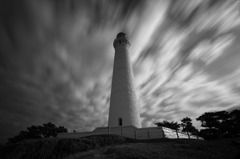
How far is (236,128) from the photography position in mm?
26109

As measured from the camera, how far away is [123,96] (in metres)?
20.6

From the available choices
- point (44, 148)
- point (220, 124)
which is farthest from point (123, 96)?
point (220, 124)

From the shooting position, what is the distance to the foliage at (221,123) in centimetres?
2653

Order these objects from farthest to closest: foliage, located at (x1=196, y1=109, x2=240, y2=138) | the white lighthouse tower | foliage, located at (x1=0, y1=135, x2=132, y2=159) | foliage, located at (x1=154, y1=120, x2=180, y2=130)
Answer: foliage, located at (x1=154, y1=120, x2=180, y2=130) < foliage, located at (x1=196, y1=109, x2=240, y2=138) < the white lighthouse tower < foliage, located at (x1=0, y1=135, x2=132, y2=159)

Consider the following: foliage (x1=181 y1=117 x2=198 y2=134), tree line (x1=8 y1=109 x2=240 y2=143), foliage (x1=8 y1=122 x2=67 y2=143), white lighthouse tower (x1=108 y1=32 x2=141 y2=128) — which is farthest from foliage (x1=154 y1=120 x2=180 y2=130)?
foliage (x1=8 y1=122 x2=67 y2=143)

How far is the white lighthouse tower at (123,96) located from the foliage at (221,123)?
65.1ft

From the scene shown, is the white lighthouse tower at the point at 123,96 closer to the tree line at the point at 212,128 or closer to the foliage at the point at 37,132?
the tree line at the point at 212,128

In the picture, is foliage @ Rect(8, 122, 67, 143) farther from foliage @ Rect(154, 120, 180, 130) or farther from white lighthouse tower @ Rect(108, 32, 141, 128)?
foliage @ Rect(154, 120, 180, 130)

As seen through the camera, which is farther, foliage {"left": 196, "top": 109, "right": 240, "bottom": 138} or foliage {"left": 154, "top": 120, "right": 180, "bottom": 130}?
foliage {"left": 154, "top": 120, "right": 180, "bottom": 130}

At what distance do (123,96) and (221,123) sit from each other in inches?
986

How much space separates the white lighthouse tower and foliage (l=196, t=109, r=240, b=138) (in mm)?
19832

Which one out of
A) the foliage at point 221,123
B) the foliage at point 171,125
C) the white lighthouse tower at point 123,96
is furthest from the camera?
the foliage at point 171,125

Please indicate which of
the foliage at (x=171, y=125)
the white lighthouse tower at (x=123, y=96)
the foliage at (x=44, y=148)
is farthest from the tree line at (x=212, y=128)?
the foliage at (x=44, y=148)

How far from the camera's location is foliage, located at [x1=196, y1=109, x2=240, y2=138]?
2653 cm
